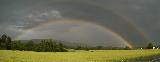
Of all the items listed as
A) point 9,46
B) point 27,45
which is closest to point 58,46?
point 27,45

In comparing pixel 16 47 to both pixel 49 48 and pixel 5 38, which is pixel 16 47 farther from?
pixel 49 48

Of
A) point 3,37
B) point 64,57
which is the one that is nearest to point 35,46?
point 3,37

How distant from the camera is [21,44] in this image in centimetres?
14612

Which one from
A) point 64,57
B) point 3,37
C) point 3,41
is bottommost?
point 64,57

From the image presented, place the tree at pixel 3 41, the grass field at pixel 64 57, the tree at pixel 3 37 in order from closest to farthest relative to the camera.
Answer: the grass field at pixel 64 57 → the tree at pixel 3 41 → the tree at pixel 3 37

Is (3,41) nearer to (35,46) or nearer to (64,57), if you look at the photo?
(35,46)

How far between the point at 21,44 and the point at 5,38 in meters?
8.90

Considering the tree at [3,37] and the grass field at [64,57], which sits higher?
the tree at [3,37]

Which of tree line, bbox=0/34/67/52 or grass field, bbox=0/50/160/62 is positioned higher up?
tree line, bbox=0/34/67/52

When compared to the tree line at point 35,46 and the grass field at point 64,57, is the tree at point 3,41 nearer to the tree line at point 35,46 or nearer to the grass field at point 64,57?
the tree line at point 35,46

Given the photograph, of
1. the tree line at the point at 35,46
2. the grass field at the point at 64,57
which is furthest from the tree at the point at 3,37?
the grass field at the point at 64,57

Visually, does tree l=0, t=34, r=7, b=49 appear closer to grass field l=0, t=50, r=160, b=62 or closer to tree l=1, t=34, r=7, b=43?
tree l=1, t=34, r=7, b=43

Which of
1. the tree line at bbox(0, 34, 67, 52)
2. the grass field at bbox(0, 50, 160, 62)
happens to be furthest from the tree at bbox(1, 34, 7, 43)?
the grass field at bbox(0, 50, 160, 62)

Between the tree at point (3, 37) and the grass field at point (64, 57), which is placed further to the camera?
the tree at point (3, 37)
